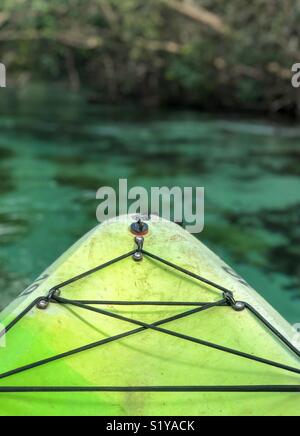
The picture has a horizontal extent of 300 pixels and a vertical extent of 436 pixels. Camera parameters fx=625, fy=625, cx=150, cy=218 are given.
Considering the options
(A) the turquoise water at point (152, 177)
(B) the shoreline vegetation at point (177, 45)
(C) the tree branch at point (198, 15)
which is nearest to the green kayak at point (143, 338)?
(A) the turquoise water at point (152, 177)

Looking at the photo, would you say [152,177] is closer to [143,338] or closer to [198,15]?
[143,338]

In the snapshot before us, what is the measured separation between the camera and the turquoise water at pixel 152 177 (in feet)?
18.0

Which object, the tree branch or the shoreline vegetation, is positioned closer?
the shoreline vegetation

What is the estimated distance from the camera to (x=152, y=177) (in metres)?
8.58

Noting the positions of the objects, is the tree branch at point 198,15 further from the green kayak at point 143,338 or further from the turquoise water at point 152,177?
the green kayak at point 143,338

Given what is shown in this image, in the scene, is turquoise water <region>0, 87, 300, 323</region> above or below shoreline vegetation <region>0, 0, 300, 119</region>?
below

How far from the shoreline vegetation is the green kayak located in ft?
32.8

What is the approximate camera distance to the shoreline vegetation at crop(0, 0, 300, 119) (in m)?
13.1

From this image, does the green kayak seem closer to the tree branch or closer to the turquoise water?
the turquoise water

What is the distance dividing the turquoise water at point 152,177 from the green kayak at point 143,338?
1.92 metres

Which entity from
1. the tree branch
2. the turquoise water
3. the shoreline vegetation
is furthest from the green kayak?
the tree branch

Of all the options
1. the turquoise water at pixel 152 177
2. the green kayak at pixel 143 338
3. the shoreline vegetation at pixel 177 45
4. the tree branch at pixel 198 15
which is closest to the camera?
the green kayak at pixel 143 338

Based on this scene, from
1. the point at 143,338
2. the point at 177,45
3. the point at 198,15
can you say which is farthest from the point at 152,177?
the point at 177,45

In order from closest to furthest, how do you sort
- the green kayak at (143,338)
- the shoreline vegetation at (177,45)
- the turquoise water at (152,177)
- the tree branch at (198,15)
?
the green kayak at (143,338) → the turquoise water at (152,177) → the shoreline vegetation at (177,45) → the tree branch at (198,15)
